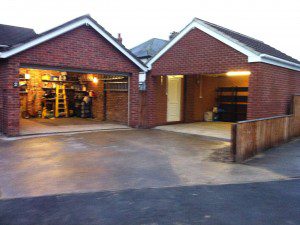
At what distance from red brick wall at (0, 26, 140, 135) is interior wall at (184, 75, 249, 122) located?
3225 millimetres

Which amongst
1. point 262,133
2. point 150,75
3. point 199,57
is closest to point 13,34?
point 150,75

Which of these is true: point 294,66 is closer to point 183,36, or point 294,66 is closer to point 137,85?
point 183,36

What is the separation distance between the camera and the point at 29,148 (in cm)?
911

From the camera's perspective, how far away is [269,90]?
11086 mm

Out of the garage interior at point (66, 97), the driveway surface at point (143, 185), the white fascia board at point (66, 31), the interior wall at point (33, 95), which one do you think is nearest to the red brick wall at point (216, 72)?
the white fascia board at point (66, 31)

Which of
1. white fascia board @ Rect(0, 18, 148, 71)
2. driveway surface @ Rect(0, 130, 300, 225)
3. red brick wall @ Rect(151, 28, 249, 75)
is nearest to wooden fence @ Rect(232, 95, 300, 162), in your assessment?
driveway surface @ Rect(0, 130, 300, 225)

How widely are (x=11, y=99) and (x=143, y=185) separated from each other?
699 centimetres

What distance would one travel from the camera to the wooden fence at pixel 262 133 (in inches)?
309

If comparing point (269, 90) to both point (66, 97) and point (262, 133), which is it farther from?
point (66, 97)

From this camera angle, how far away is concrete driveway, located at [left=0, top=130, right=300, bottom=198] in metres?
5.88

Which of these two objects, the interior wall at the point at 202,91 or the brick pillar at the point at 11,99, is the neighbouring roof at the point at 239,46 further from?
the brick pillar at the point at 11,99

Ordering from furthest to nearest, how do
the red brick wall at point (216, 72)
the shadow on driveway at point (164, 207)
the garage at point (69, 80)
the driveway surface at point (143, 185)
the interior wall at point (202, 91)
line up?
the interior wall at point (202, 91)
the garage at point (69, 80)
the red brick wall at point (216, 72)
the driveway surface at point (143, 185)
the shadow on driveway at point (164, 207)

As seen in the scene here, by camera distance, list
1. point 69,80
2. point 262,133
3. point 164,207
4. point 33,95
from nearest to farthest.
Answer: point 164,207 → point 262,133 → point 33,95 → point 69,80

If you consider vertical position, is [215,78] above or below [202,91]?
above
